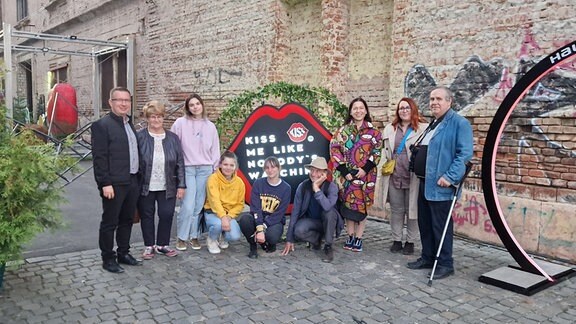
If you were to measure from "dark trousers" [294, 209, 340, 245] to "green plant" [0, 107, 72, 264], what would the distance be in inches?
98.9

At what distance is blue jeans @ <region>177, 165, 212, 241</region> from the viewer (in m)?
5.43

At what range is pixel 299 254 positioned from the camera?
5.47 metres

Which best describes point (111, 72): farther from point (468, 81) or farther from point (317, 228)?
point (468, 81)

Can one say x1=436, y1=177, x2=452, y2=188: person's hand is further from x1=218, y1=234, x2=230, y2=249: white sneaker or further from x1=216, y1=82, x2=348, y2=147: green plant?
x1=218, y1=234, x2=230, y2=249: white sneaker

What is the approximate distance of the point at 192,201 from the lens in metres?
5.45

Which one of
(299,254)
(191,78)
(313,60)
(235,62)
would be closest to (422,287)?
(299,254)

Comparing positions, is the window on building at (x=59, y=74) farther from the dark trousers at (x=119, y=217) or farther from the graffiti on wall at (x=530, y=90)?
the graffiti on wall at (x=530, y=90)

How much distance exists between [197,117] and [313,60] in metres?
3.90

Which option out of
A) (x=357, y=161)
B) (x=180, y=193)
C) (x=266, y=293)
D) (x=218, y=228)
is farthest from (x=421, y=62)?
(x=266, y=293)

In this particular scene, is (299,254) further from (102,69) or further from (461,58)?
(102,69)

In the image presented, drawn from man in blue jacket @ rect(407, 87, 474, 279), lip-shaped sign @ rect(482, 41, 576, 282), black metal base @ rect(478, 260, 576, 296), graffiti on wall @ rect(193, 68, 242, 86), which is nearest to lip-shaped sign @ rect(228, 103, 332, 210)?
man in blue jacket @ rect(407, 87, 474, 279)

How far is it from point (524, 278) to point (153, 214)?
3.82 m

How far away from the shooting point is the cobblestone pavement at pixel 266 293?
3779 millimetres

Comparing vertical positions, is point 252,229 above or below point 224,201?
below
